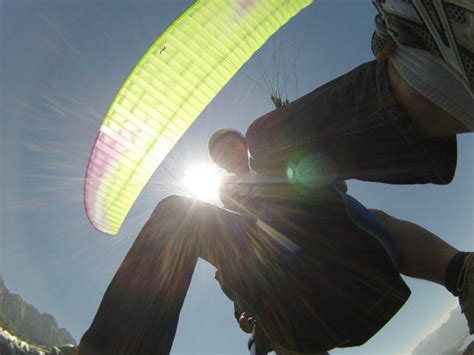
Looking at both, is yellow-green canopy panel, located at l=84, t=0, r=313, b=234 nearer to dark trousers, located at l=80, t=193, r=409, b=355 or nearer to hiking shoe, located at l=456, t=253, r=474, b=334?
dark trousers, located at l=80, t=193, r=409, b=355

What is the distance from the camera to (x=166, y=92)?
494 cm

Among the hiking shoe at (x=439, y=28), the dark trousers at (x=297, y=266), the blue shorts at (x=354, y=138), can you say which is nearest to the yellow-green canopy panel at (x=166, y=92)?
the blue shorts at (x=354, y=138)

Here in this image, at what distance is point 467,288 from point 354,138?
911 mm

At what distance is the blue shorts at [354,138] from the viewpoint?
4.16ft

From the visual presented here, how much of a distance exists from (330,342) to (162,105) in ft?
13.8

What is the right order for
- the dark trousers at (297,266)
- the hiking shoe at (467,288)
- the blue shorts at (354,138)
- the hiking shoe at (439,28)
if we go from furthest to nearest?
the hiking shoe at (467,288) < the blue shorts at (354,138) < the dark trousers at (297,266) < the hiking shoe at (439,28)

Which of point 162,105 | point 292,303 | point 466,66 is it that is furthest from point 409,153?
point 162,105

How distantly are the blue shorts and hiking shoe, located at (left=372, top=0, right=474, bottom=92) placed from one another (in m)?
0.26

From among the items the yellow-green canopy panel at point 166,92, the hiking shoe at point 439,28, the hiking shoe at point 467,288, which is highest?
the yellow-green canopy panel at point 166,92

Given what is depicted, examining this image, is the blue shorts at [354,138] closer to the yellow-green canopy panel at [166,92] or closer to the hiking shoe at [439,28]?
the hiking shoe at [439,28]

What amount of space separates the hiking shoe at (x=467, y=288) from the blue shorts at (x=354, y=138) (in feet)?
1.33

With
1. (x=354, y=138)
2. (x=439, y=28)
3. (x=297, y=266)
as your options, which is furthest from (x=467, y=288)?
(x=439, y=28)

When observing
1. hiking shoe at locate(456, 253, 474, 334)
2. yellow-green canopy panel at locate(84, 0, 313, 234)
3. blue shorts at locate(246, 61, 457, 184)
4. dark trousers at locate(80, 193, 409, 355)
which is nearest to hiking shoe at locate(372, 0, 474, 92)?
blue shorts at locate(246, 61, 457, 184)

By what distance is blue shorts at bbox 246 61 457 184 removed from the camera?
4.16 feet
